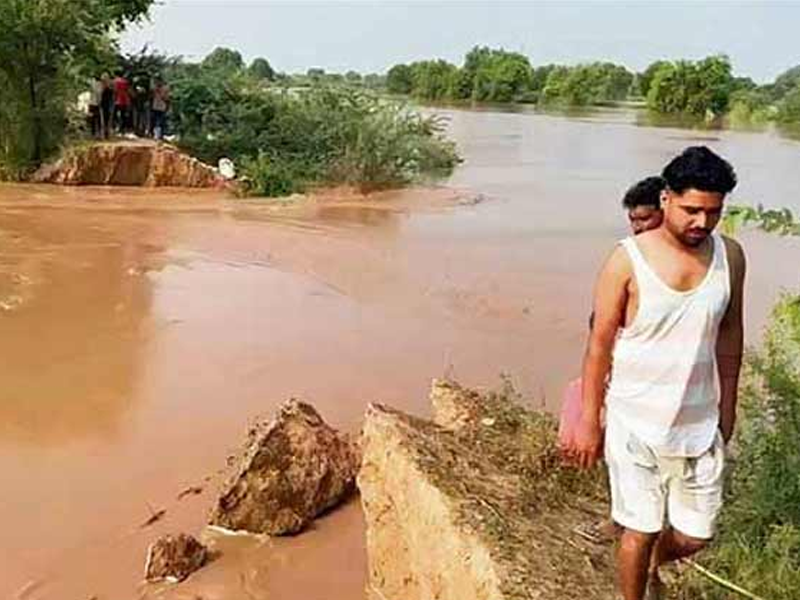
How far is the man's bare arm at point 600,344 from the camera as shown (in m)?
2.90

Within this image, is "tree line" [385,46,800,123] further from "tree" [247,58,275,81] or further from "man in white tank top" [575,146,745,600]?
"man in white tank top" [575,146,745,600]

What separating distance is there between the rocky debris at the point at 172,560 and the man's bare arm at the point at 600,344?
7.27 feet

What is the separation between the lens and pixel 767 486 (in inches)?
152

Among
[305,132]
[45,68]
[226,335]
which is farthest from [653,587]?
[305,132]

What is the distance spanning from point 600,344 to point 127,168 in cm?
1555

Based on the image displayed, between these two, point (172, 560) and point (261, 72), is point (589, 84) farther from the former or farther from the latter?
point (172, 560)

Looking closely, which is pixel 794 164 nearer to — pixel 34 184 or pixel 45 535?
pixel 34 184

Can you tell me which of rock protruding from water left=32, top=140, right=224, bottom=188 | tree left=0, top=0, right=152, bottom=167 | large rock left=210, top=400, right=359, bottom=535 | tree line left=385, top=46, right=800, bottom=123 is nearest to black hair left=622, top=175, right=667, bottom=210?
large rock left=210, top=400, right=359, bottom=535

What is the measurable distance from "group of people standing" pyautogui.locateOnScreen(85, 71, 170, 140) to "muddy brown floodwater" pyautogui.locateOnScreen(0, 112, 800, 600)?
2704 mm

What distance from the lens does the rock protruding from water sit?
1731 cm

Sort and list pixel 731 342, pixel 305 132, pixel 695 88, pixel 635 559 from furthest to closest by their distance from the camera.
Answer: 1. pixel 695 88
2. pixel 305 132
3. pixel 635 559
4. pixel 731 342

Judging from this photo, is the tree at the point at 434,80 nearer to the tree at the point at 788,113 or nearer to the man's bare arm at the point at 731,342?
the tree at the point at 788,113

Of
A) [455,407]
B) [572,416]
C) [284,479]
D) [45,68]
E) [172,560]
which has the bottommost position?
[172,560]

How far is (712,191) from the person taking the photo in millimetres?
2855
